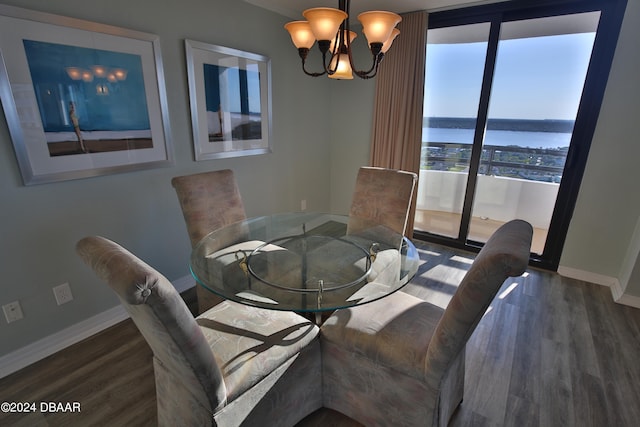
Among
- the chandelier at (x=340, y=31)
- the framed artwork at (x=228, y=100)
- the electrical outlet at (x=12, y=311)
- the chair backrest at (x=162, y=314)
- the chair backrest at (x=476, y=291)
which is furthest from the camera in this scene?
the framed artwork at (x=228, y=100)

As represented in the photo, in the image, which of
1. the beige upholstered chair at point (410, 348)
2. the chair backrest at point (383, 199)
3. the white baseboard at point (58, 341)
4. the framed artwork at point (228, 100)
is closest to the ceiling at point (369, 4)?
the framed artwork at point (228, 100)

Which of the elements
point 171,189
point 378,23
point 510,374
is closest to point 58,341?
point 171,189

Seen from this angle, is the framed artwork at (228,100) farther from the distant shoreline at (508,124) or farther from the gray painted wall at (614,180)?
the gray painted wall at (614,180)

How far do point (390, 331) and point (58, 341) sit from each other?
2047mm

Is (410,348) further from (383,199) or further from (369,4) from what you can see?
(369,4)

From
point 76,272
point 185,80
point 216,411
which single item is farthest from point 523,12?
point 76,272

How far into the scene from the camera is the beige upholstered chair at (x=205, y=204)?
81.3 inches

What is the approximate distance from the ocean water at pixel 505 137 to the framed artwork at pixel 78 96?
2631 millimetres

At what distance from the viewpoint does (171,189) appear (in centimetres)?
240

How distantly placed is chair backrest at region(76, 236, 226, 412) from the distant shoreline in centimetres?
311

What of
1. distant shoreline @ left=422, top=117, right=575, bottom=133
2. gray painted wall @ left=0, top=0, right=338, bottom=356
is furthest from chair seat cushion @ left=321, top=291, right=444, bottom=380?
distant shoreline @ left=422, top=117, right=575, bottom=133

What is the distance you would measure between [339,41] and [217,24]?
4.68ft

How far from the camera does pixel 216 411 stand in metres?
1.13

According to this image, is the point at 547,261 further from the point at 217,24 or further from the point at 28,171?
the point at 28,171
